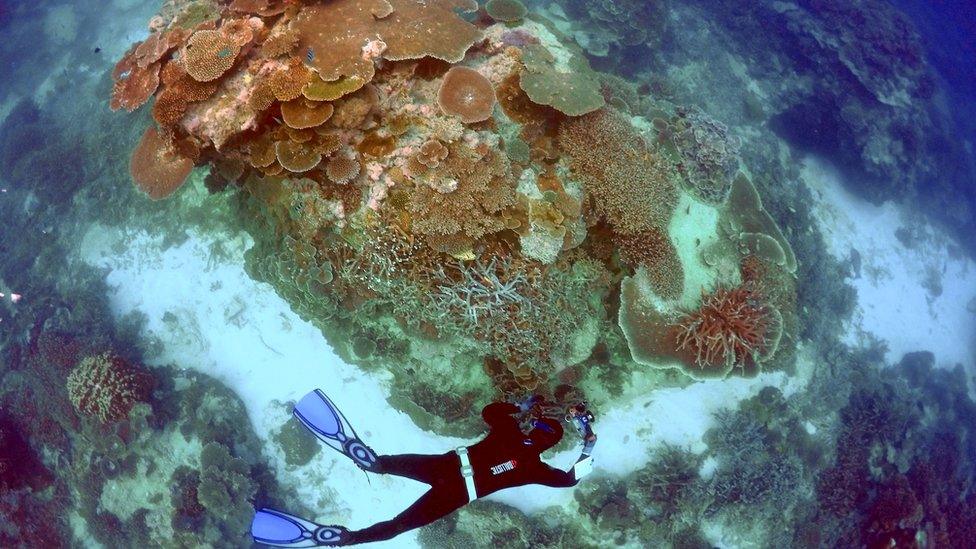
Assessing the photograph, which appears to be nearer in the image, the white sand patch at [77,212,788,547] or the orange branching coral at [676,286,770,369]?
the orange branching coral at [676,286,770,369]

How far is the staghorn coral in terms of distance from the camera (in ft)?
27.1

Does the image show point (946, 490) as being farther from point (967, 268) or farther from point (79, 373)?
point (79, 373)

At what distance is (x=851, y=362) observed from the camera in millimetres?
9711

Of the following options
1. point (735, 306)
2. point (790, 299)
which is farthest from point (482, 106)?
point (790, 299)

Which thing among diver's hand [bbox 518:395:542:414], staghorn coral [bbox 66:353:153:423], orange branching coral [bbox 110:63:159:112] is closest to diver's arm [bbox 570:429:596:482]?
diver's hand [bbox 518:395:542:414]

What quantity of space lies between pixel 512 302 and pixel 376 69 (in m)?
3.11

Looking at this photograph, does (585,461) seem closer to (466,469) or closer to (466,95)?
(466,469)

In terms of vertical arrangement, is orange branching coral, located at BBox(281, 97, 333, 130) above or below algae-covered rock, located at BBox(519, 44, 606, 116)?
above

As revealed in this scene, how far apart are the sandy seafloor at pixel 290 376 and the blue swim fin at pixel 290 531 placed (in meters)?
1.18

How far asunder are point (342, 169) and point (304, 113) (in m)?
0.68

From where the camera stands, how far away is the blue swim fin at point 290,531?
21.6 ft

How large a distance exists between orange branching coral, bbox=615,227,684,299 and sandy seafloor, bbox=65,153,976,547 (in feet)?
5.70

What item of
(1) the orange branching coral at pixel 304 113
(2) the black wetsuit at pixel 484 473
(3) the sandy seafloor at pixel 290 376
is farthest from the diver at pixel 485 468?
(1) the orange branching coral at pixel 304 113

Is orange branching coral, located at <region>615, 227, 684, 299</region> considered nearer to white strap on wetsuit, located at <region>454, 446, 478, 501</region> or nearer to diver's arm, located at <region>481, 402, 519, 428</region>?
diver's arm, located at <region>481, 402, 519, 428</region>
